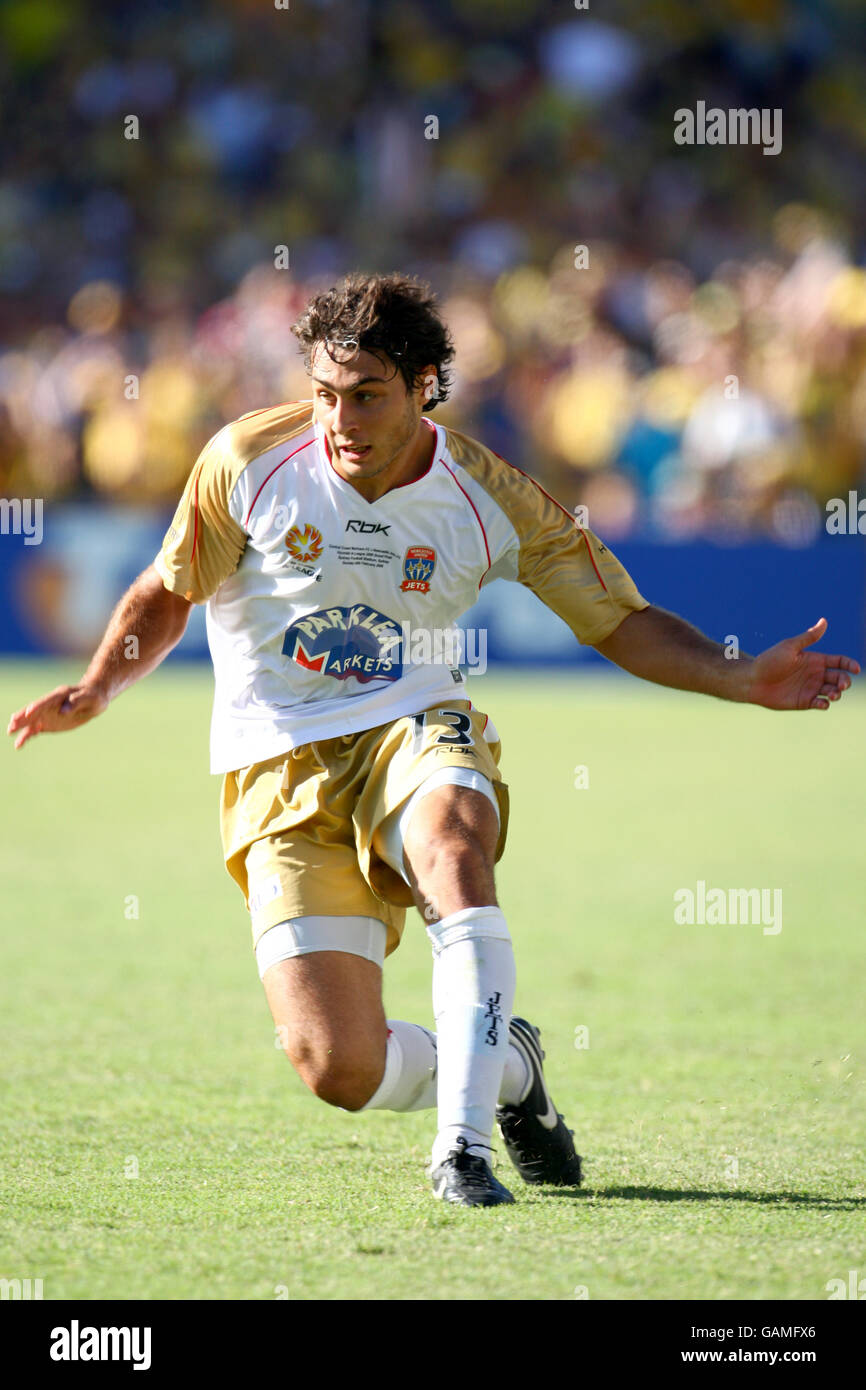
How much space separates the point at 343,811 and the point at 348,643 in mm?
425

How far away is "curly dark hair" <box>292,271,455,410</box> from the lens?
14.6 feet

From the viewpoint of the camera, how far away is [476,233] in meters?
21.7

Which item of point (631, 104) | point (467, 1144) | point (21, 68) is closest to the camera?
point (467, 1144)

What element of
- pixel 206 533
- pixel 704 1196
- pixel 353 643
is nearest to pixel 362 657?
pixel 353 643

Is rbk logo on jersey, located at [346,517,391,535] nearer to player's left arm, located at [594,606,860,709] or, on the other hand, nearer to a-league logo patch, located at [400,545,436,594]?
a-league logo patch, located at [400,545,436,594]

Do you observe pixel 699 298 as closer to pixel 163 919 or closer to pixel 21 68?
pixel 163 919

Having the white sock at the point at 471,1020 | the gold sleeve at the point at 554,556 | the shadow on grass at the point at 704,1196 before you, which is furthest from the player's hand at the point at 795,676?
the shadow on grass at the point at 704,1196

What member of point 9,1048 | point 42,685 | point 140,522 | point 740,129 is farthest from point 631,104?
point 9,1048

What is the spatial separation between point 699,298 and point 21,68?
12624 mm

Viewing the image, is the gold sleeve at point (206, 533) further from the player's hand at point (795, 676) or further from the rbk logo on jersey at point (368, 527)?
the player's hand at point (795, 676)

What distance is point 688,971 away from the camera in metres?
6.96

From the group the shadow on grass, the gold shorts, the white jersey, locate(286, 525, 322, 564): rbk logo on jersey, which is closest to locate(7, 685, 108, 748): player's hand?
the white jersey

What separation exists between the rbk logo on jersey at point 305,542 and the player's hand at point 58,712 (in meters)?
0.63

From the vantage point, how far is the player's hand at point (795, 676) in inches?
182
